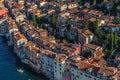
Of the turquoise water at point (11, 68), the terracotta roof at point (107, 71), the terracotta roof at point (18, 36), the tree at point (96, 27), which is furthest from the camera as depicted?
the tree at point (96, 27)

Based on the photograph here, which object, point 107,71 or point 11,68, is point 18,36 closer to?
point 11,68

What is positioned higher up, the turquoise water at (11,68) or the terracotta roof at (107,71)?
the terracotta roof at (107,71)

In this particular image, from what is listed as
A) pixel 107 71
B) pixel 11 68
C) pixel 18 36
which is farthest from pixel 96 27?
pixel 11 68

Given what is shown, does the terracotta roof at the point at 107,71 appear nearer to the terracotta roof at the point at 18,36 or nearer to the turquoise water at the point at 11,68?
the turquoise water at the point at 11,68

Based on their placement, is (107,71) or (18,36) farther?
(18,36)

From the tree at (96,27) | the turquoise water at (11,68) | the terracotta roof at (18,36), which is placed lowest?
the turquoise water at (11,68)

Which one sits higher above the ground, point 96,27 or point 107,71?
point 96,27

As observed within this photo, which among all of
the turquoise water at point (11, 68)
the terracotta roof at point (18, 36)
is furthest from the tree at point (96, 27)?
the turquoise water at point (11, 68)

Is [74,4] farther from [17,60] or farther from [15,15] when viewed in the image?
[17,60]

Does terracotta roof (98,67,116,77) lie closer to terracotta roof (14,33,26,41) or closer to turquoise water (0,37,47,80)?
turquoise water (0,37,47,80)
